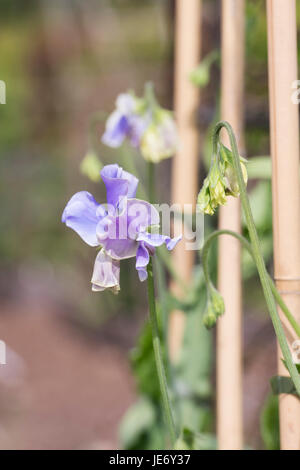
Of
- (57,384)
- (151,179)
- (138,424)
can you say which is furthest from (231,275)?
(57,384)

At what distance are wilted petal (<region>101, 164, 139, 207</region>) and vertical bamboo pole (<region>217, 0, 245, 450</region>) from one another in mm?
316

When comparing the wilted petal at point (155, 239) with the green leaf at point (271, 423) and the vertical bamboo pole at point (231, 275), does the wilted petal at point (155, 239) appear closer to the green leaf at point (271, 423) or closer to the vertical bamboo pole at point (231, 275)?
the vertical bamboo pole at point (231, 275)

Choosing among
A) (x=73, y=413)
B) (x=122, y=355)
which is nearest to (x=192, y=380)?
(x=73, y=413)

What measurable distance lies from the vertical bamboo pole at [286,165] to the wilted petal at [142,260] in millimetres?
198

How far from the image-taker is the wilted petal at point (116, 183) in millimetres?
633

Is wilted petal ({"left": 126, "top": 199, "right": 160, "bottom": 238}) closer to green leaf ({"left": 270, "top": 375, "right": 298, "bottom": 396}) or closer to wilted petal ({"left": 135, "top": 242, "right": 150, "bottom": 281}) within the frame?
wilted petal ({"left": 135, "top": 242, "right": 150, "bottom": 281})

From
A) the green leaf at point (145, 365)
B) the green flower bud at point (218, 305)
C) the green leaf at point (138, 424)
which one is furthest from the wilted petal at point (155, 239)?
the green leaf at point (138, 424)

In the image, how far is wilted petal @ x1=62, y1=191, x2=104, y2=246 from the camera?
25.1 inches

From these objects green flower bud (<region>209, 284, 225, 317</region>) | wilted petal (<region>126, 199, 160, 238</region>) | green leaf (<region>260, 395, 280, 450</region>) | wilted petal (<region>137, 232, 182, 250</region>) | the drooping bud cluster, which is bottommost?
green leaf (<region>260, 395, 280, 450</region>)

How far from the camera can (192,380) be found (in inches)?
49.0

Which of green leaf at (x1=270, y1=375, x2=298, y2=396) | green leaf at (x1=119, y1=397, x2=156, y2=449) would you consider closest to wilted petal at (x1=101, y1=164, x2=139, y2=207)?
green leaf at (x1=270, y1=375, x2=298, y2=396)

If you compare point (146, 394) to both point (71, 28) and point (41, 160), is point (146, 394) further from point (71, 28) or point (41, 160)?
point (71, 28)

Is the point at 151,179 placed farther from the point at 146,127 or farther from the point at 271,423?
the point at 271,423
